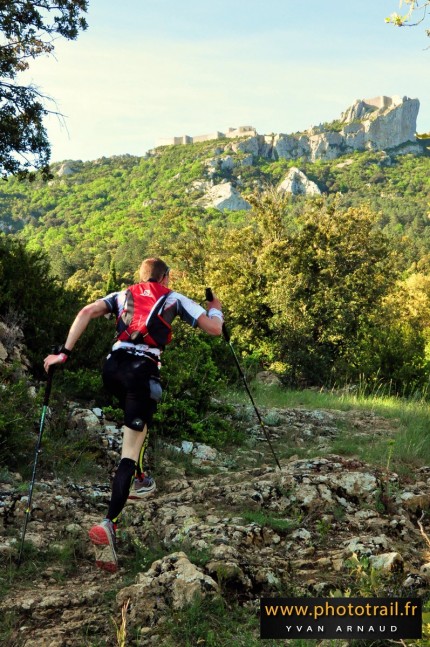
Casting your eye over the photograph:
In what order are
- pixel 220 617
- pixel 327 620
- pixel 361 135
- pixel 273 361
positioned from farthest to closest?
1. pixel 361 135
2. pixel 273 361
3. pixel 220 617
4. pixel 327 620

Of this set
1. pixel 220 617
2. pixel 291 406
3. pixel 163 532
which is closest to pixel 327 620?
pixel 220 617

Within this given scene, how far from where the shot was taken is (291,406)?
11.1 meters

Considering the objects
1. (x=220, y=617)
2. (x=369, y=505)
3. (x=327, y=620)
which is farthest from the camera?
(x=369, y=505)

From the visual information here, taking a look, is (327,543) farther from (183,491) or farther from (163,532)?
(183,491)

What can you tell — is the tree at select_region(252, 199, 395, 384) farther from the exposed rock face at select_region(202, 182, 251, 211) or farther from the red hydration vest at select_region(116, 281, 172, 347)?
the exposed rock face at select_region(202, 182, 251, 211)

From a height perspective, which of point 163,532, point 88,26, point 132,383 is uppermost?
point 88,26

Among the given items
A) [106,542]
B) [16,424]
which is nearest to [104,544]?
[106,542]

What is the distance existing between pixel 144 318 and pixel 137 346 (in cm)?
23

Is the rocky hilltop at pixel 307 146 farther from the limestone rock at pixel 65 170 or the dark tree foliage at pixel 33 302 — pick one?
the dark tree foliage at pixel 33 302

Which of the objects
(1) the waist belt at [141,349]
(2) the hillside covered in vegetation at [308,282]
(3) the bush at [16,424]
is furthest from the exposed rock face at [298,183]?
(1) the waist belt at [141,349]

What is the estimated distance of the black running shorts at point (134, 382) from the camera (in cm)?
443

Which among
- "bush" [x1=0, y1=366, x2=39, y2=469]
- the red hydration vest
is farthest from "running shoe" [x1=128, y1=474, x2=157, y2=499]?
"bush" [x1=0, y1=366, x2=39, y2=469]

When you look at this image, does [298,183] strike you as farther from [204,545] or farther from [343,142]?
[204,545]

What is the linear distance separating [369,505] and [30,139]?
14039 millimetres
